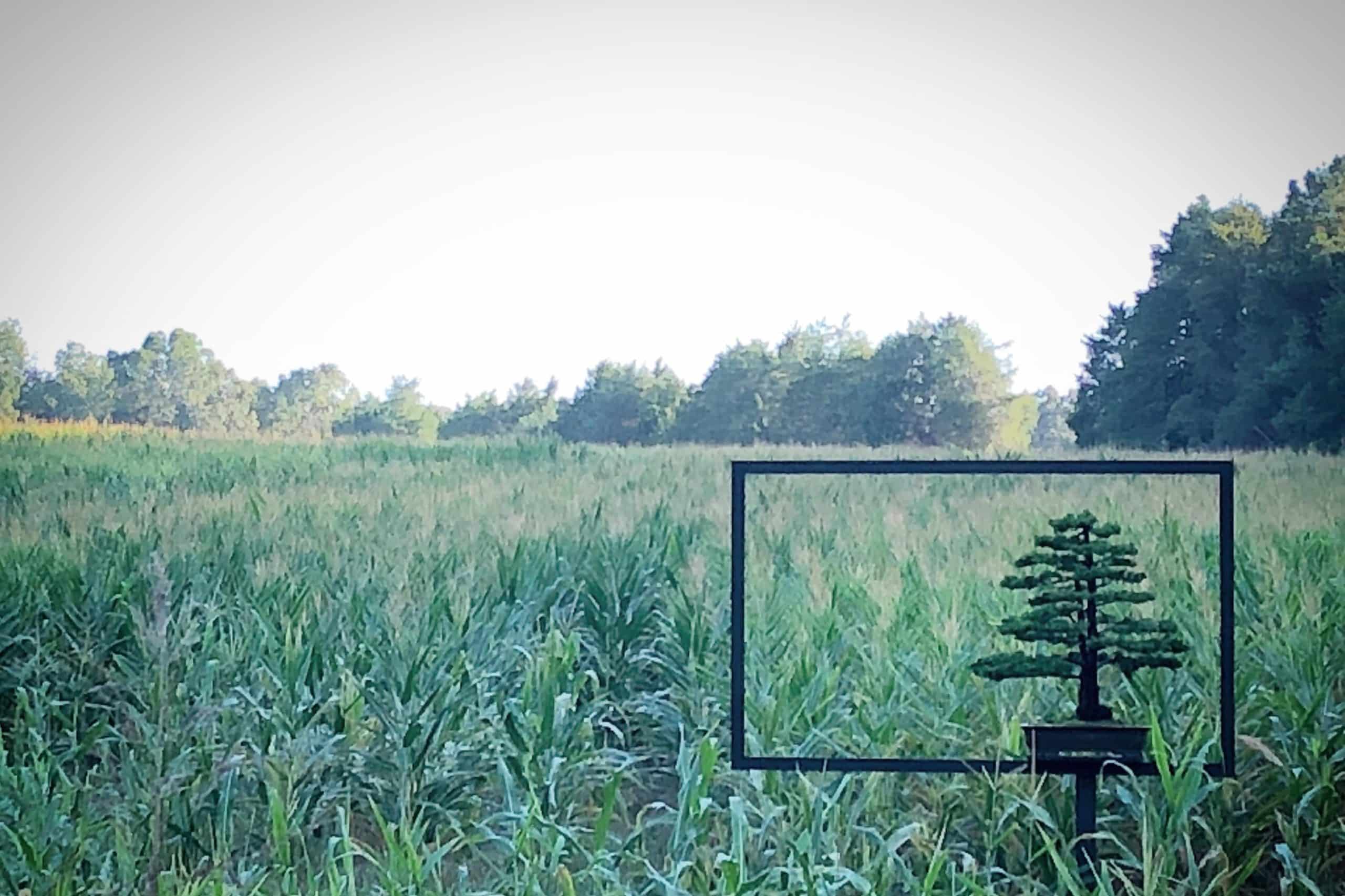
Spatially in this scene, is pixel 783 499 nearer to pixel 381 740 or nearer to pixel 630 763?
pixel 630 763

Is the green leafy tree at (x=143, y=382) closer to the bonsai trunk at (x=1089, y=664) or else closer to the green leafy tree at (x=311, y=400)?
the green leafy tree at (x=311, y=400)

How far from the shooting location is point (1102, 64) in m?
1.90

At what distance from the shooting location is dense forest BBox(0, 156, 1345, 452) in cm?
183

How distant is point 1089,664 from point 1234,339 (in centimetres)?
64

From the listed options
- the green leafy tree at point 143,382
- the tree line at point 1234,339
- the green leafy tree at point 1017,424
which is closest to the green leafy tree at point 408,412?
the green leafy tree at point 143,382

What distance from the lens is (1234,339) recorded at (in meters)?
1.86

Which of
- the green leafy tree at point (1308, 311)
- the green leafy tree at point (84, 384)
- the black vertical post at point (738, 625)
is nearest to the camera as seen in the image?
the black vertical post at point (738, 625)

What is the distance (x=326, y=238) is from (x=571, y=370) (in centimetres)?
50

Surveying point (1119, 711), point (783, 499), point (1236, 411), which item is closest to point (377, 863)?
point (783, 499)

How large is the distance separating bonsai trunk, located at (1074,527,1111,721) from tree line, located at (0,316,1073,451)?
1.07ft

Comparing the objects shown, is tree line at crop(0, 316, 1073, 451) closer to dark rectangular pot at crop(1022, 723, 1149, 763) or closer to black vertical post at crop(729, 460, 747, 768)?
black vertical post at crop(729, 460, 747, 768)

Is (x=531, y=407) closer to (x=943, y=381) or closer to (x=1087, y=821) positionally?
(x=943, y=381)

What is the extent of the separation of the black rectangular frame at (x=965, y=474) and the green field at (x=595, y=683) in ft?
0.16

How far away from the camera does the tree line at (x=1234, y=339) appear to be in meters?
1.81
